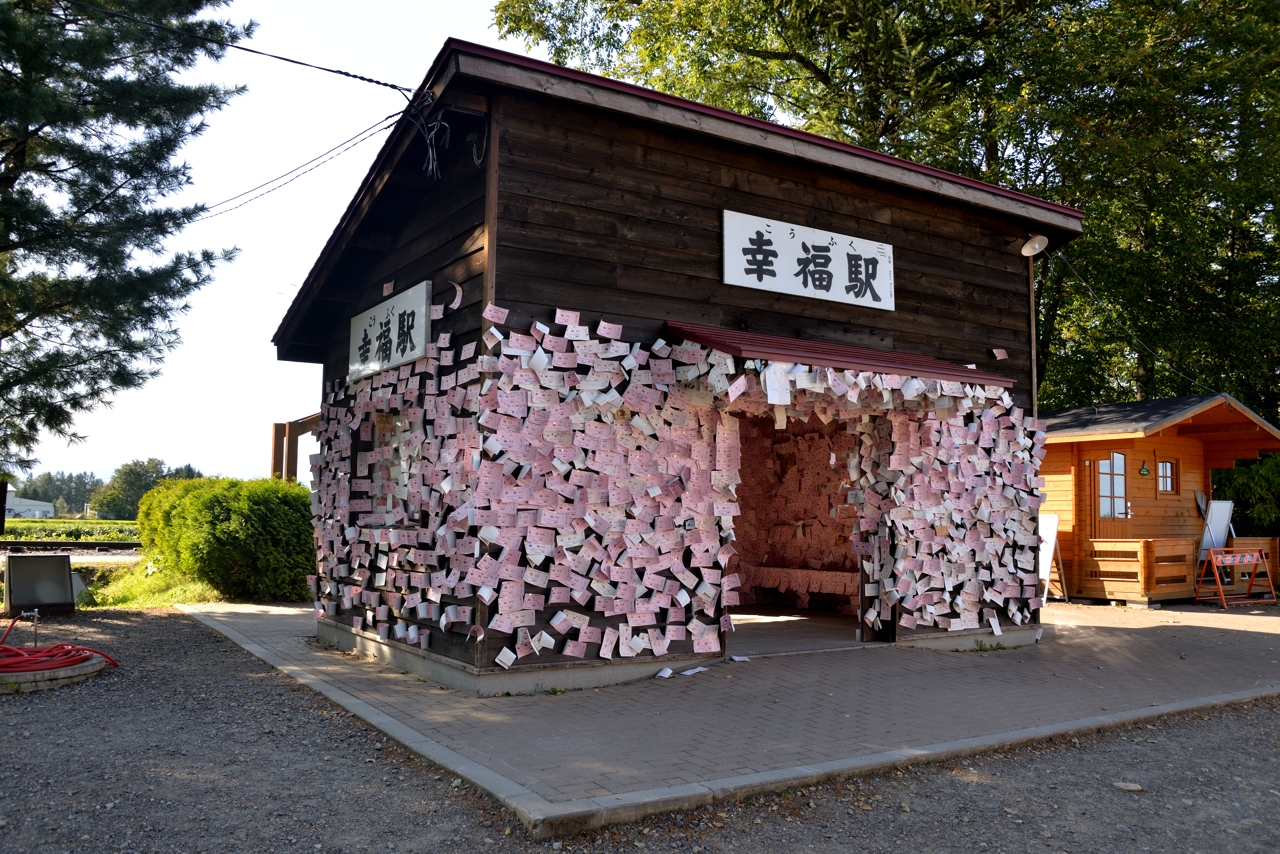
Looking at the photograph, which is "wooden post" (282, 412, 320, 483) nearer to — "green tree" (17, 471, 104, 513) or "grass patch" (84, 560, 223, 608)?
"grass patch" (84, 560, 223, 608)

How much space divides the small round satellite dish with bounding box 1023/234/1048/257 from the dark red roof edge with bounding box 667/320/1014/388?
1847 millimetres

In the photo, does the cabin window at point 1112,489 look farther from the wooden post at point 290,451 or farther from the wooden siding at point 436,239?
the wooden post at point 290,451

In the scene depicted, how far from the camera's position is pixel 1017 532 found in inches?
371

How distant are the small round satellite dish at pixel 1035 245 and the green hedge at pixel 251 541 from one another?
10336mm

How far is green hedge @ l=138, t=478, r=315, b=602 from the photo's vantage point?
12.6 metres

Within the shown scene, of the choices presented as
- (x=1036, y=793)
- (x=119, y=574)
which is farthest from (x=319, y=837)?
(x=119, y=574)

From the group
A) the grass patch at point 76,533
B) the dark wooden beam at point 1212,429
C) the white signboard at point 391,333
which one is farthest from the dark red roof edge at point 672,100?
the grass patch at point 76,533

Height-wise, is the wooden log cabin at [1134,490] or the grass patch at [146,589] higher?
the wooden log cabin at [1134,490]

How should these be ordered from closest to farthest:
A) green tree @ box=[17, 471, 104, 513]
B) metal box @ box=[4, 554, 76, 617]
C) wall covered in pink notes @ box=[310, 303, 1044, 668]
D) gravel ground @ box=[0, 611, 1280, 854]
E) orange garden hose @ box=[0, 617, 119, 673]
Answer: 1. gravel ground @ box=[0, 611, 1280, 854]
2. wall covered in pink notes @ box=[310, 303, 1044, 668]
3. orange garden hose @ box=[0, 617, 119, 673]
4. metal box @ box=[4, 554, 76, 617]
5. green tree @ box=[17, 471, 104, 513]

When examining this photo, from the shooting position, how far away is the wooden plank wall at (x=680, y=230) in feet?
22.0

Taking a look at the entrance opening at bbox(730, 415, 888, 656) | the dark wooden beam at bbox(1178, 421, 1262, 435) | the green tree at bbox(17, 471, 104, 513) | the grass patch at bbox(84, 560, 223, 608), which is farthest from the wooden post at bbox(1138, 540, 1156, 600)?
the green tree at bbox(17, 471, 104, 513)

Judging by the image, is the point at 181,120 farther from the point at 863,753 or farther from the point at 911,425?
the point at 863,753

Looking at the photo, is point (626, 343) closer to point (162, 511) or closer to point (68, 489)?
point (162, 511)

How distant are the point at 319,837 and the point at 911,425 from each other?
668 centimetres
